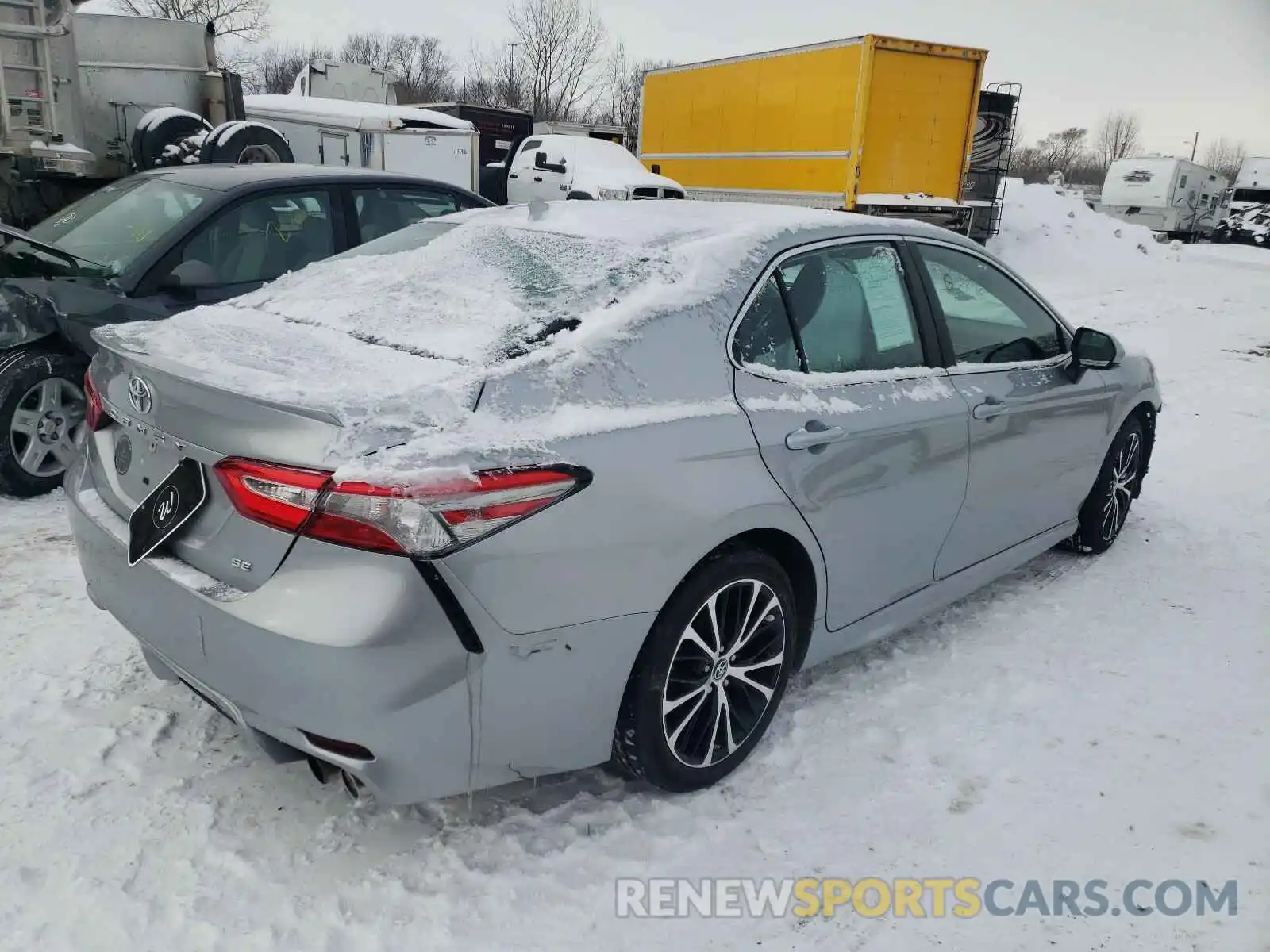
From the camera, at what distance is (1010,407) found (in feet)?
11.9

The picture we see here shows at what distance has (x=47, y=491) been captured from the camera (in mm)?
4863

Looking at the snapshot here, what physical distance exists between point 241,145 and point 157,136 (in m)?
0.79

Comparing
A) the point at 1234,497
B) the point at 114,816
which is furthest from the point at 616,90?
the point at 114,816

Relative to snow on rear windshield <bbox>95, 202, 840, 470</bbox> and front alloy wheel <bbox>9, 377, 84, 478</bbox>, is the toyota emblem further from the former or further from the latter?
front alloy wheel <bbox>9, 377, 84, 478</bbox>

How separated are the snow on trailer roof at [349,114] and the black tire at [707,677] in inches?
568

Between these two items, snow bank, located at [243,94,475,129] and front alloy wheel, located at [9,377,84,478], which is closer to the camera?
front alloy wheel, located at [9,377,84,478]

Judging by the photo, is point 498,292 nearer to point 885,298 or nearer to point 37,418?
point 885,298

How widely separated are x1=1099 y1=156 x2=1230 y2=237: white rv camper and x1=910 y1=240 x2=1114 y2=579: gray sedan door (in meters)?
28.4

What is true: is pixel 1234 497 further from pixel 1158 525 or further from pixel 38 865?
pixel 38 865

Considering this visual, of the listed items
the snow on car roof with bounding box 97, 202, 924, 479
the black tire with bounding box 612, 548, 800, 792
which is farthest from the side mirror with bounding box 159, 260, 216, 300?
the black tire with bounding box 612, 548, 800, 792

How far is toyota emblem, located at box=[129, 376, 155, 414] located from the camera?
245 cm

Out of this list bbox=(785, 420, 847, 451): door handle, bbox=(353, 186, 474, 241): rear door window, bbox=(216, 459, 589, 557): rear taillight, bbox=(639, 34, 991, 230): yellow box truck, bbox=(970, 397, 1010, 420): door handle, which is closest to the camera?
bbox=(216, 459, 589, 557): rear taillight

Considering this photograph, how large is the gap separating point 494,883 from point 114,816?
1052 millimetres

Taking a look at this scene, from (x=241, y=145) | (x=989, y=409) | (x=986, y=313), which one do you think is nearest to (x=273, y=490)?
(x=989, y=409)
